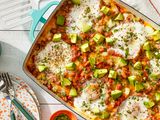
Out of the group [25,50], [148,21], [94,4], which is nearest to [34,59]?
[25,50]

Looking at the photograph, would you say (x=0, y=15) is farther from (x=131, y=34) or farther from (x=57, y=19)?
(x=131, y=34)

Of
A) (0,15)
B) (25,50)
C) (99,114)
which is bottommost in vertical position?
(99,114)

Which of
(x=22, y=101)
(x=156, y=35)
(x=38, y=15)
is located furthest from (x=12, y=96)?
(x=156, y=35)

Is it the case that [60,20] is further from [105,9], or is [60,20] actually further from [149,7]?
[149,7]

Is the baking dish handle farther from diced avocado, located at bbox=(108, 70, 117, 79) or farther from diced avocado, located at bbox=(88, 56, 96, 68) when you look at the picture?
diced avocado, located at bbox=(108, 70, 117, 79)

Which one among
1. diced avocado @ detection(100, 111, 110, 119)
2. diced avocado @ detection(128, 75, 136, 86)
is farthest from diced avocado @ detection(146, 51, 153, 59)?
diced avocado @ detection(100, 111, 110, 119)

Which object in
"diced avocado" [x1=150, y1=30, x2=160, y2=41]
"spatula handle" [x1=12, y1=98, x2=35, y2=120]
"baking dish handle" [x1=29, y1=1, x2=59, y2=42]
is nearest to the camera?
"diced avocado" [x1=150, y1=30, x2=160, y2=41]

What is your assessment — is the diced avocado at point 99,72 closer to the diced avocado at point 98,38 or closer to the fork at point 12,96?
the diced avocado at point 98,38
